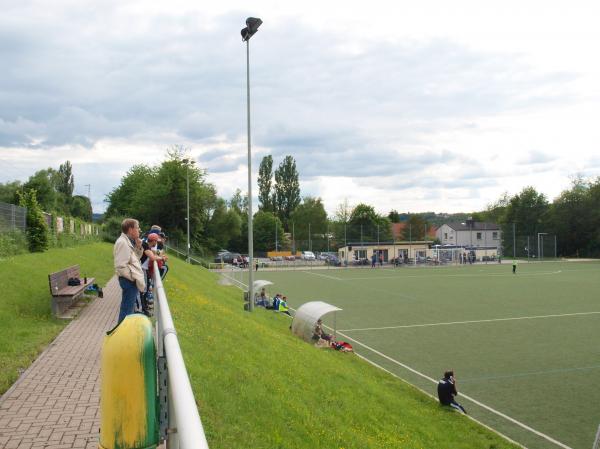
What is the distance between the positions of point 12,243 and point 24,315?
9.03 meters

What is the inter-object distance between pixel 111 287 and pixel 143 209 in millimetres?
51459

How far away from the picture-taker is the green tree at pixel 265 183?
378ft

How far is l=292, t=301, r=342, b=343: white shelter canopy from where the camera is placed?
710 inches

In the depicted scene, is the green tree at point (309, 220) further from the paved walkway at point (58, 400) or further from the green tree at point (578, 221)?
the paved walkway at point (58, 400)

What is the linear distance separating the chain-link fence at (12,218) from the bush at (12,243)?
0.67ft

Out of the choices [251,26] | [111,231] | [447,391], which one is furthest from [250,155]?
[111,231]

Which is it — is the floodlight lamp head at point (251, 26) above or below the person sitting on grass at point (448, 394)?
above

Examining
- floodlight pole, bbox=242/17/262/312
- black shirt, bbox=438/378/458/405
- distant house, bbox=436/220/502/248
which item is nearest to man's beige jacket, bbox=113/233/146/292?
black shirt, bbox=438/378/458/405

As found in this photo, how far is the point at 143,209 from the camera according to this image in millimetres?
66750

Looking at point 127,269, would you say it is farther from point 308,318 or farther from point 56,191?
point 56,191

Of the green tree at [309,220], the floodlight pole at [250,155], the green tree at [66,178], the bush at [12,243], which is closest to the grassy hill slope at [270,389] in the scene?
the bush at [12,243]

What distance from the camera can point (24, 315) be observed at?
37.0 ft

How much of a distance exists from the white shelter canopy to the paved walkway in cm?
932

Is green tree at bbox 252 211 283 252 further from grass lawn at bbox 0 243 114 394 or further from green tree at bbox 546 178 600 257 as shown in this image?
grass lawn at bbox 0 243 114 394
